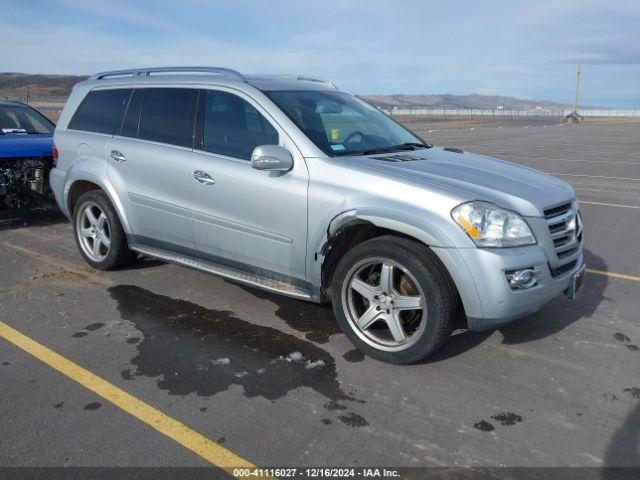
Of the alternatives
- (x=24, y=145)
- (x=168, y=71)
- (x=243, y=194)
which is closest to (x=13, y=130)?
(x=24, y=145)

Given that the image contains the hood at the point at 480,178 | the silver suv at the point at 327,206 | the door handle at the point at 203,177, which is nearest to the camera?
the silver suv at the point at 327,206

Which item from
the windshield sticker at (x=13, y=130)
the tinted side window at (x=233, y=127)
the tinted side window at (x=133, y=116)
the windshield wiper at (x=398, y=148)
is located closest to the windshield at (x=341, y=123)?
the windshield wiper at (x=398, y=148)

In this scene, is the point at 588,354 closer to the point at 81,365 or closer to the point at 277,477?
the point at 277,477

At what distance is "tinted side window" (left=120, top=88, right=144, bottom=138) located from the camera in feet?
17.3

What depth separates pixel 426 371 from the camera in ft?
12.1

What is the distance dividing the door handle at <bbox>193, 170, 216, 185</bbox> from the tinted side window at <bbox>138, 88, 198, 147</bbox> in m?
0.32

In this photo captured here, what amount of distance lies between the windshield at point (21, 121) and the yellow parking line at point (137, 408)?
499 cm

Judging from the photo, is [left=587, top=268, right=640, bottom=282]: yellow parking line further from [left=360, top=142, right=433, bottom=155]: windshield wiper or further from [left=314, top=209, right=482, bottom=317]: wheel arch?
[left=314, top=209, right=482, bottom=317]: wheel arch

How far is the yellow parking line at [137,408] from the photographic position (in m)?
2.80

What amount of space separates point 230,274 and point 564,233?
8.06 feet

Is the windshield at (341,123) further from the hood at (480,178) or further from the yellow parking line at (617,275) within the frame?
the yellow parking line at (617,275)

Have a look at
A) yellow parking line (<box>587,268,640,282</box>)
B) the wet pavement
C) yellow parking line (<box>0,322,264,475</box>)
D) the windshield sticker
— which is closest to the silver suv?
the wet pavement

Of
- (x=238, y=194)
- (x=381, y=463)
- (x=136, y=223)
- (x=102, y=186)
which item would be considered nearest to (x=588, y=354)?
(x=381, y=463)

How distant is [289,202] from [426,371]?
1.46 meters
